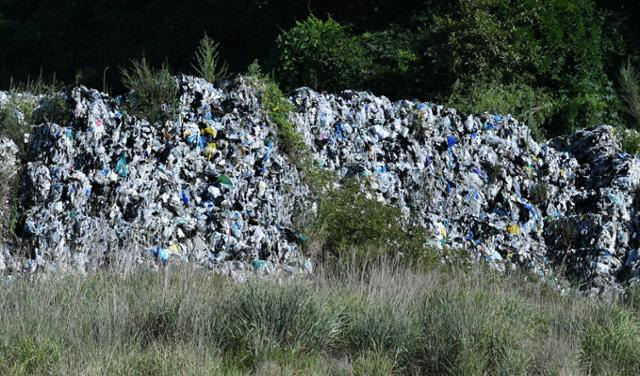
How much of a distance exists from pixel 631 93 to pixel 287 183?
5.84 meters

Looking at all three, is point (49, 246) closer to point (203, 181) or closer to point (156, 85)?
point (203, 181)

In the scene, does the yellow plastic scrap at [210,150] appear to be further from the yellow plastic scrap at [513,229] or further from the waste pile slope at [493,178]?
the yellow plastic scrap at [513,229]

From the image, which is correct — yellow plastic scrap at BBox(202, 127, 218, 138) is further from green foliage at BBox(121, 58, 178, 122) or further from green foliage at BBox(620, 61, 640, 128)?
green foliage at BBox(620, 61, 640, 128)

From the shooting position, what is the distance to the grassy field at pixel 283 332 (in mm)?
6172

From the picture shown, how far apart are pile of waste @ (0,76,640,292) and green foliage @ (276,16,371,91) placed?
238 centimetres

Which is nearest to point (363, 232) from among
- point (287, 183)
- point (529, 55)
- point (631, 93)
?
point (287, 183)

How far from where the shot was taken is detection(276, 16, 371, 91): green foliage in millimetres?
12906

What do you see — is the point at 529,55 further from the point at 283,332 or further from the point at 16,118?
the point at 283,332

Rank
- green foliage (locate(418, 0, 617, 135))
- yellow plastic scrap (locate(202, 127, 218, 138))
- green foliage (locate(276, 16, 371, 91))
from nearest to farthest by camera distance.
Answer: yellow plastic scrap (locate(202, 127, 218, 138)) < green foliage (locate(418, 0, 617, 135)) < green foliage (locate(276, 16, 371, 91))

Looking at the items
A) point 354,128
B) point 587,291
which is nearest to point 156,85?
point 354,128

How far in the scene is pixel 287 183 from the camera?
30.2ft

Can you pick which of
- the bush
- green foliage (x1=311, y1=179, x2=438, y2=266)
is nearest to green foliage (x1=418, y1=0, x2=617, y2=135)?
green foliage (x1=311, y1=179, x2=438, y2=266)

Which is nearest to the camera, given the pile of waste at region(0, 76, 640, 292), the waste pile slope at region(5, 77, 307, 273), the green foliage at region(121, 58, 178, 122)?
the waste pile slope at region(5, 77, 307, 273)

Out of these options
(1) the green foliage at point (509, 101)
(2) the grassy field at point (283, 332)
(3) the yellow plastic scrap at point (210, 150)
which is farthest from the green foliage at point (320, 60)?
(2) the grassy field at point (283, 332)
